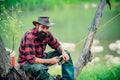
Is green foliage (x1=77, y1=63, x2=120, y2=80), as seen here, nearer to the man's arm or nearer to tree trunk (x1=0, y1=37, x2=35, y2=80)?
the man's arm

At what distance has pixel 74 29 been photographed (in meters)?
25.6

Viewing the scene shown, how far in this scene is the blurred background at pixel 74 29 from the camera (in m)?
9.66

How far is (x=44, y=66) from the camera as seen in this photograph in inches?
304

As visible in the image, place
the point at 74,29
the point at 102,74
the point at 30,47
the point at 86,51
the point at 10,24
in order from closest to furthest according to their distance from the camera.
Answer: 1. the point at 30,47
2. the point at 86,51
3. the point at 10,24
4. the point at 102,74
5. the point at 74,29

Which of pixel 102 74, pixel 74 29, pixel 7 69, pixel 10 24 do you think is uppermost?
pixel 10 24

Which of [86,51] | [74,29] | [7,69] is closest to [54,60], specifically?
[7,69]

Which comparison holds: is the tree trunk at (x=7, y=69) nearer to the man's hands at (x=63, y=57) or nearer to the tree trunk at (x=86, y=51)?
the man's hands at (x=63, y=57)

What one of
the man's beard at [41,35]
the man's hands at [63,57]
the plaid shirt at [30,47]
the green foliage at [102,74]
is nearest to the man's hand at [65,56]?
the man's hands at [63,57]

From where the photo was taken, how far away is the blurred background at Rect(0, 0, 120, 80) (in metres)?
9.66

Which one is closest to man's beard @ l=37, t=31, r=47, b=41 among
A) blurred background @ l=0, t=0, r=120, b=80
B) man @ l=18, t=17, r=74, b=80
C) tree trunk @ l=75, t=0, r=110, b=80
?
man @ l=18, t=17, r=74, b=80

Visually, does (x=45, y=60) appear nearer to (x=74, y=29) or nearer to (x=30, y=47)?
(x=30, y=47)

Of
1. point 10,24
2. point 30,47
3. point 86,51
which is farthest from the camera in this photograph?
point 10,24

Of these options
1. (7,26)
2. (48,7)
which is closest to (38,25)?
(7,26)

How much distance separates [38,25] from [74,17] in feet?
80.5
